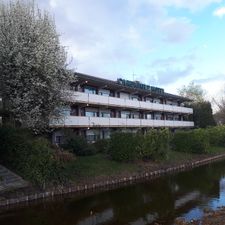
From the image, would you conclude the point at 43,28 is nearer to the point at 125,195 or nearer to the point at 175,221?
the point at 125,195

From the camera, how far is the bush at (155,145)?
4277cm

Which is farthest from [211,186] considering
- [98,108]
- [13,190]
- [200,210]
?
[98,108]

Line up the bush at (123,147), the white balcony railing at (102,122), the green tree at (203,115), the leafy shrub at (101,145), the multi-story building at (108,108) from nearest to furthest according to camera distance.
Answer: the bush at (123,147) < the white balcony railing at (102,122) < the leafy shrub at (101,145) < the multi-story building at (108,108) < the green tree at (203,115)

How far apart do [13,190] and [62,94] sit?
1093 cm

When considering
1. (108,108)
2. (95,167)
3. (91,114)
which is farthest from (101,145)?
(108,108)

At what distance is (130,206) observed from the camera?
83.0ft

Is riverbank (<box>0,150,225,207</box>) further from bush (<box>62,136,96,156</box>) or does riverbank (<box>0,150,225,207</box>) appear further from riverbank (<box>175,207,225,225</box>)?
riverbank (<box>175,207,225,225</box>)

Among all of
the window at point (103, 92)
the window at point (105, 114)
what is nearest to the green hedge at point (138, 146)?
the window at point (105, 114)

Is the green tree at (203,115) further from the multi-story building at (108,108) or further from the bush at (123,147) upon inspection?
the bush at (123,147)

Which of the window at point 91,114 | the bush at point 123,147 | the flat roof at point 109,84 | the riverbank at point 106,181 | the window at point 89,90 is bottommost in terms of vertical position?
the riverbank at point 106,181

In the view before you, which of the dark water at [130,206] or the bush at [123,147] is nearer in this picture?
the dark water at [130,206]

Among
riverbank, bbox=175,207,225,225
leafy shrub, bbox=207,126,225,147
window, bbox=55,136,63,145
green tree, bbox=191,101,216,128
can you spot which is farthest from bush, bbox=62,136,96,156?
green tree, bbox=191,101,216,128

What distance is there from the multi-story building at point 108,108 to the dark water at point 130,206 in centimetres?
1146

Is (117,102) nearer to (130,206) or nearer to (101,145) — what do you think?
(101,145)
